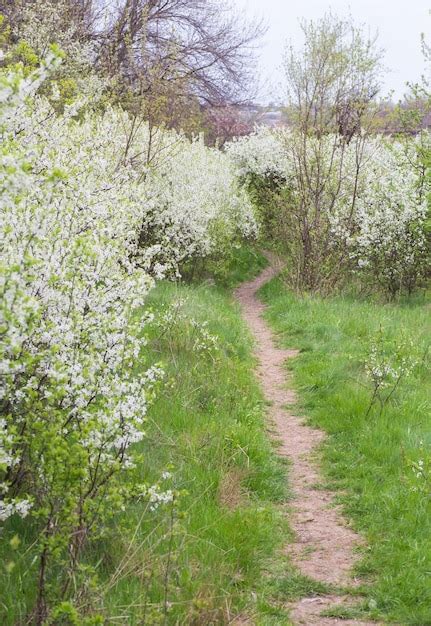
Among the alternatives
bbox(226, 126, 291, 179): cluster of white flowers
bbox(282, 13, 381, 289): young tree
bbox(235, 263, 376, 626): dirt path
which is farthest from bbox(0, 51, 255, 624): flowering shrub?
bbox(226, 126, 291, 179): cluster of white flowers

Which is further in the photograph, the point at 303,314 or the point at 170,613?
the point at 303,314

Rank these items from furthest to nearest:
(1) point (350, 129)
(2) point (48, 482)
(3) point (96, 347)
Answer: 1. (1) point (350, 129)
2. (3) point (96, 347)
3. (2) point (48, 482)

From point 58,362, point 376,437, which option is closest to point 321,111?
point 376,437

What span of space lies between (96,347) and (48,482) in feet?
3.65

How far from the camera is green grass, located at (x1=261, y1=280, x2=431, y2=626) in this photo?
184 inches

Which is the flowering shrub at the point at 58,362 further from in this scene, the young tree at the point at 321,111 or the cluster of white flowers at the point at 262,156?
the cluster of white flowers at the point at 262,156

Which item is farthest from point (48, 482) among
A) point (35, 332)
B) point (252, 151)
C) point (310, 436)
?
point (252, 151)

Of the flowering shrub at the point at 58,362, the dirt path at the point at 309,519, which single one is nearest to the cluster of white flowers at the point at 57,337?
the flowering shrub at the point at 58,362

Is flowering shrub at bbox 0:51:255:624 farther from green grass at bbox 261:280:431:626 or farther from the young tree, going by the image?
the young tree

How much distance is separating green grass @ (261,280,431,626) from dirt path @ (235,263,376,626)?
0.13 metres

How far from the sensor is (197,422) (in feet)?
21.5

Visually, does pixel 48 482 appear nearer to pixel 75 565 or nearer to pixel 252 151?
pixel 75 565

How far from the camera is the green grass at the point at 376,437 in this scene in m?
4.68

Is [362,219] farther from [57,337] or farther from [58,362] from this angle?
[58,362]
